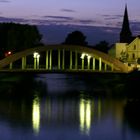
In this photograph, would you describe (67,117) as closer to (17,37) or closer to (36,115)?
(36,115)

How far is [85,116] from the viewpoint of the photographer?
117 feet

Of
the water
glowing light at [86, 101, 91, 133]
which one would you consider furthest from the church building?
glowing light at [86, 101, 91, 133]

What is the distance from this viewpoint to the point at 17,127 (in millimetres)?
30750

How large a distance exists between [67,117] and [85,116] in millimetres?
1061

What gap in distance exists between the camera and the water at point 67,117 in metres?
29.0

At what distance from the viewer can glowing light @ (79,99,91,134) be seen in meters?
31.0

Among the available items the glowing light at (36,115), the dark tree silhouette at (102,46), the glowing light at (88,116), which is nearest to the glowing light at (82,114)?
the glowing light at (88,116)

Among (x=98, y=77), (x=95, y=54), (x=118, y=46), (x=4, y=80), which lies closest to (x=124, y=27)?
(x=118, y=46)

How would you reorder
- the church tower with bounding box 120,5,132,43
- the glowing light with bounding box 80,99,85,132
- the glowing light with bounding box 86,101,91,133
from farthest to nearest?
the church tower with bounding box 120,5,132,43
the glowing light with bounding box 80,99,85,132
the glowing light with bounding box 86,101,91,133

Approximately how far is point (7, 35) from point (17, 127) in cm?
5851

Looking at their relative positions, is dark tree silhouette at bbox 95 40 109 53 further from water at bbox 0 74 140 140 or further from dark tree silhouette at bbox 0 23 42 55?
water at bbox 0 74 140 140

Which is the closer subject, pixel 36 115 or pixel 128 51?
pixel 36 115

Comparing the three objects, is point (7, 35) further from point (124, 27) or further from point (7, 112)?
point (7, 112)

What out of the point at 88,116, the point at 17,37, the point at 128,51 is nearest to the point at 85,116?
the point at 88,116
